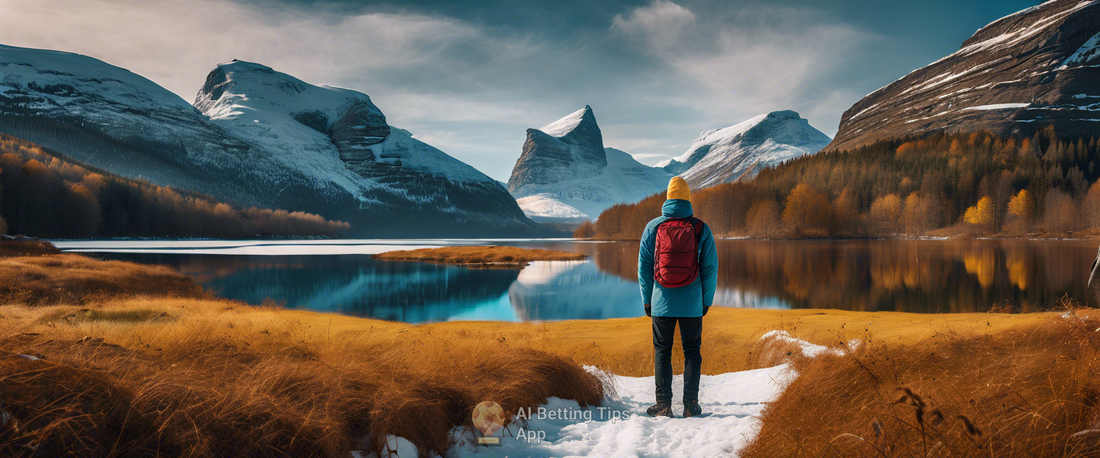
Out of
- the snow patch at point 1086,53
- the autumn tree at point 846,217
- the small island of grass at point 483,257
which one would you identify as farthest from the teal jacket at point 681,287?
the snow patch at point 1086,53

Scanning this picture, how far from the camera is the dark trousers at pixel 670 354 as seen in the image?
545cm

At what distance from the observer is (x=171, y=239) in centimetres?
11081

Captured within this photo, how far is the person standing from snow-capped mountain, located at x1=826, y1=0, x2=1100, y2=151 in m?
177

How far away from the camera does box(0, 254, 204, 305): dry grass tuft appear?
1848 cm

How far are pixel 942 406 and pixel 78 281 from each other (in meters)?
30.9

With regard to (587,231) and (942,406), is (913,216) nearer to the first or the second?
(587,231)

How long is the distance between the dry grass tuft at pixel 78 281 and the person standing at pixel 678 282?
21442 mm

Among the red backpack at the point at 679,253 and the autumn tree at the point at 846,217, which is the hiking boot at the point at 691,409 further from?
the autumn tree at the point at 846,217

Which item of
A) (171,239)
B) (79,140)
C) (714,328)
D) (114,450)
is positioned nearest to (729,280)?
(714,328)

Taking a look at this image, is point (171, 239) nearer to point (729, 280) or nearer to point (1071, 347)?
point (729, 280)

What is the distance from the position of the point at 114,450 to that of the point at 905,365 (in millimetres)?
6770

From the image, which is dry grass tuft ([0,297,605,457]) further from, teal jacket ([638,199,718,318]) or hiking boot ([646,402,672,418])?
teal jacket ([638,199,718,318])

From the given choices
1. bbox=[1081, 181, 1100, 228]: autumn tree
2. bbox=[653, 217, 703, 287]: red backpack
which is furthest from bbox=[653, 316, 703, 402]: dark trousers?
bbox=[1081, 181, 1100, 228]: autumn tree

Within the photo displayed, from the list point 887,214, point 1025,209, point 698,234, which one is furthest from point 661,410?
point 1025,209
